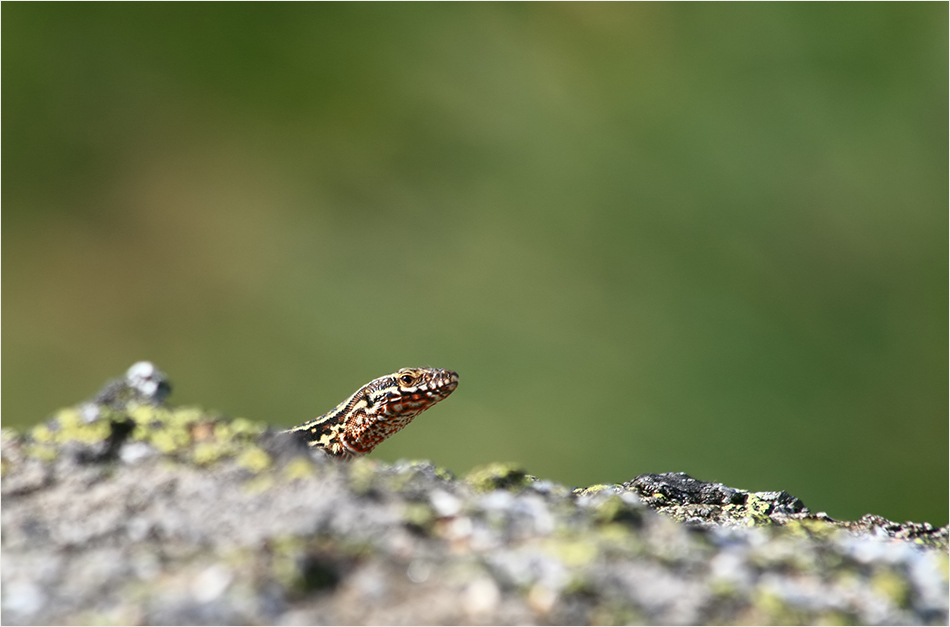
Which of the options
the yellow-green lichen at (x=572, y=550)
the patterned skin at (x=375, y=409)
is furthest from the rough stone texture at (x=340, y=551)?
the patterned skin at (x=375, y=409)

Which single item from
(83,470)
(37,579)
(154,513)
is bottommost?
(37,579)

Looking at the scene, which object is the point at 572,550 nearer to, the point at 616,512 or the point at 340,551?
the point at 616,512

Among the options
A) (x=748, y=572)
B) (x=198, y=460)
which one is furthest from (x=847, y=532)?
(x=198, y=460)

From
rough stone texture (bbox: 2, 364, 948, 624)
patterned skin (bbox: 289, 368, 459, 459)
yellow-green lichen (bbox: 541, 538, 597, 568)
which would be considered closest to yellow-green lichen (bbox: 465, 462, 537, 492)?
rough stone texture (bbox: 2, 364, 948, 624)

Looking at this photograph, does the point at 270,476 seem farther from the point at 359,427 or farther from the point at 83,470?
the point at 359,427

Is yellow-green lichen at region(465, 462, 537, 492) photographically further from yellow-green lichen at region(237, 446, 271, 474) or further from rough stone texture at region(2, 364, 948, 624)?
yellow-green lichen at region(237, 446, 271, 474)
